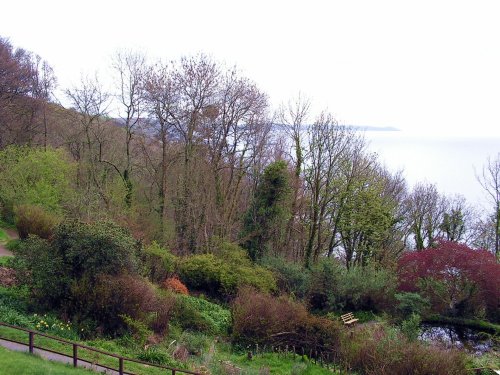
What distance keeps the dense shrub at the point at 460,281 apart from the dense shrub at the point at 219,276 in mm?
7284

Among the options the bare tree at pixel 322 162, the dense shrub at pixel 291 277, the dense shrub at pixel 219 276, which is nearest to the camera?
the dense shrub at pixel 219 276

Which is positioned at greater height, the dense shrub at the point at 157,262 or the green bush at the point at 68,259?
the green bush at the point at 68,259

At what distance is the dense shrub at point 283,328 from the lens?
52.4 feet

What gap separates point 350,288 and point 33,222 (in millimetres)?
15491

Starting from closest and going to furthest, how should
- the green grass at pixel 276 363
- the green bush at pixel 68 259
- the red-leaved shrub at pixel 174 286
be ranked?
the green grass at pixel 276 363 < the green bush at pixel 68 259 < the red-leaved shrub at pixel 174 286

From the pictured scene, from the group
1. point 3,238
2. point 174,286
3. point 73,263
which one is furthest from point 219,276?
point 3,238

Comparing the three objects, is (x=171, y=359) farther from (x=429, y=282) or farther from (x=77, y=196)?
(x=77, y=196)

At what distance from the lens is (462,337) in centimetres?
1970

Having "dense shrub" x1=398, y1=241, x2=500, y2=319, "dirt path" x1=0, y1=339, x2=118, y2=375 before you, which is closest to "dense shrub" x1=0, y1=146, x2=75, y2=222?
"dirt path" x1=0, y1=339, x2=118, y2=375

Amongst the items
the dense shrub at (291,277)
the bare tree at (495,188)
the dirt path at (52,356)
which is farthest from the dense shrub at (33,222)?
the bare tree at (495,188)

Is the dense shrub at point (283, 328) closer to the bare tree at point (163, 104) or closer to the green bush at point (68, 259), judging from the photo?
the green bush at point (68, 259)

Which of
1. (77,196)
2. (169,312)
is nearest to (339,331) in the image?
(169,312)

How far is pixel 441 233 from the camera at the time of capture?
3981 cm

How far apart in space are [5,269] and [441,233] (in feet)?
113
